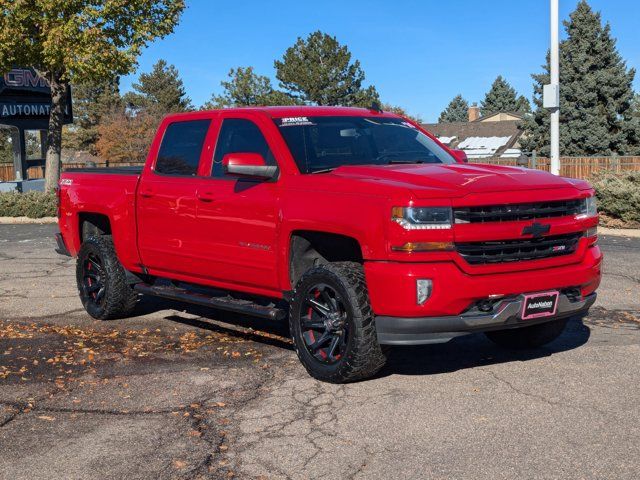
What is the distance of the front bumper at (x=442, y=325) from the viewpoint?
5.62 m

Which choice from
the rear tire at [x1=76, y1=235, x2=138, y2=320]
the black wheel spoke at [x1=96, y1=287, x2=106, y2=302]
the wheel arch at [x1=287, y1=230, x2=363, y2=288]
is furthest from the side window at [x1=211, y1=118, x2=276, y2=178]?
the black wheel spoke at [x1=96, y1=287, x2=106, y2=302]

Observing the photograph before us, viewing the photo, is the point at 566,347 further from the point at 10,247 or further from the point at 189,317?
the point at 10,247

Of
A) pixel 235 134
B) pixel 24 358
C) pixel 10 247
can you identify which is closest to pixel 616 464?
pixel 235 134

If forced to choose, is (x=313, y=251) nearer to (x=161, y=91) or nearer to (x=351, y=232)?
(x=351, y=232)

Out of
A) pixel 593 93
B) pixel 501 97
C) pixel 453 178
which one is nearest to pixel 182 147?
pixel 453 178

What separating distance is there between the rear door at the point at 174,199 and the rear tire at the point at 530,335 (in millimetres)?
2601

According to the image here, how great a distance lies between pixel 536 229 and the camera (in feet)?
19.3

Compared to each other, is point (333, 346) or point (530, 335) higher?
point (333, 346)

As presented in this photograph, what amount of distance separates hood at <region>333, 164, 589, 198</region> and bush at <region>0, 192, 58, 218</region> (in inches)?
790

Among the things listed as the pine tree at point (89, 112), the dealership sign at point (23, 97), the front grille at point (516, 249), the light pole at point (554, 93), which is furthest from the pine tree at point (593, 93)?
the pine tree at point (89, 112)

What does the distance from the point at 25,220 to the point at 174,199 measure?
18318 mm

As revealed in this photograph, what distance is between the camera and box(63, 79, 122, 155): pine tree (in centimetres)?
8281

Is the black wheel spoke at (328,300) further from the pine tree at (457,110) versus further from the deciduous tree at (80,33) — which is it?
the pine tree at (457,110)

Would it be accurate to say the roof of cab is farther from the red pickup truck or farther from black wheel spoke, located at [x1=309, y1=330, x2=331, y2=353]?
black wheel spoke, located at [x1=309, y1=330, x2=331, y2=353]
